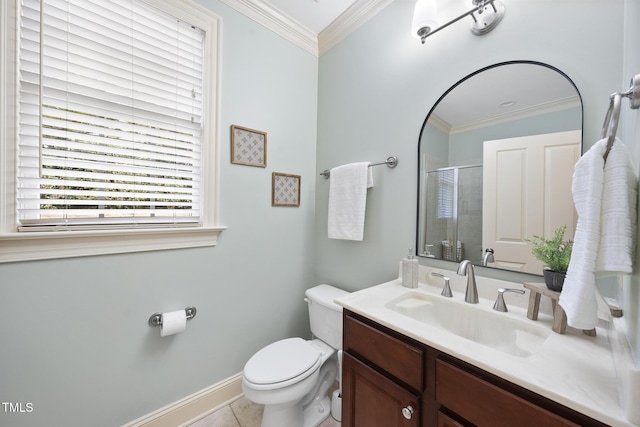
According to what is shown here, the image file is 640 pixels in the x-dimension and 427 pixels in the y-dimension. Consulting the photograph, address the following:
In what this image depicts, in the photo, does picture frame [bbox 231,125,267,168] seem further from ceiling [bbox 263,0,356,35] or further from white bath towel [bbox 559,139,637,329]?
white bath towel [bbox 559,139,637,329]

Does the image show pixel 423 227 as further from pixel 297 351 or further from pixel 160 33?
pixel 160 33

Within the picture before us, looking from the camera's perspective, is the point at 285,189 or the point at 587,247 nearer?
the point at 587,247

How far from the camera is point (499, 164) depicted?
3.47 feet

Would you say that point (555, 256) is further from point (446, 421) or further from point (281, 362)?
point (281, 362)

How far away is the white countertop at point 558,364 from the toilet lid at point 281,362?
0.56 metres

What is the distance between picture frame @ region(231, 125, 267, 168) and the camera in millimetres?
1529

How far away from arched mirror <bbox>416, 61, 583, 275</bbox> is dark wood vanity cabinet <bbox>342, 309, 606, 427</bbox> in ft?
1.89

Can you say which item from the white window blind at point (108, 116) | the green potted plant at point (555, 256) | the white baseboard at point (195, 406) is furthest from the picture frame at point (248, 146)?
the green potted plant at point (555, 256)

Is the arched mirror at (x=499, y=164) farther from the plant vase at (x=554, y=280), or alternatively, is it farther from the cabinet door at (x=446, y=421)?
the cabinet door at (x=446, y=421)

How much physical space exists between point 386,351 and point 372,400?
0.23 metres

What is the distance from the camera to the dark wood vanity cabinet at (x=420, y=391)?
22.8 inches

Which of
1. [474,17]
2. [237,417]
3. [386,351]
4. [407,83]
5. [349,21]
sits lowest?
[237,417]

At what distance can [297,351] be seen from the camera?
1.35 metres

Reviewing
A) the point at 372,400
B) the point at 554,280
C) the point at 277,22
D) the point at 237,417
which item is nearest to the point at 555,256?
the point at 554,280
